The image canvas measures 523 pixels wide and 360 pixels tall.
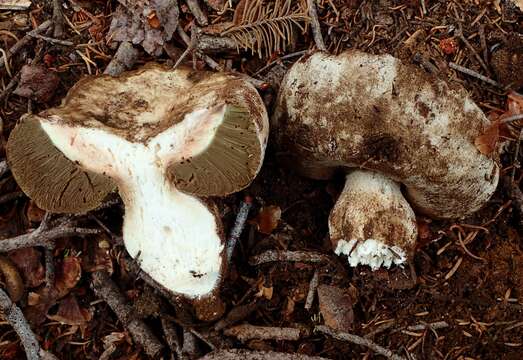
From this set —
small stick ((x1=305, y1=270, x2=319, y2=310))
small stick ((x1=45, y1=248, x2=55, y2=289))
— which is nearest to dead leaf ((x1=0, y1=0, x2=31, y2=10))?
small stick ((x1=45, y1=248, x2=55, y2=289))

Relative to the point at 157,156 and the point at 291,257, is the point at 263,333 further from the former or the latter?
the point at 157,156

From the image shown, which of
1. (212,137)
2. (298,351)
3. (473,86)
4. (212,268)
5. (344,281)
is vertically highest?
(212,137)

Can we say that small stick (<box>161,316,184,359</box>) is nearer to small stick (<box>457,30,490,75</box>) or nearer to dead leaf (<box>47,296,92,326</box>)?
dead leaf (<box>47,296,92,326</box>)

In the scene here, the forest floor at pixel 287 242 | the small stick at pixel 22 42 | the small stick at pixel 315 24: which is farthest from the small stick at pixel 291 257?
the small stick at pixel 22 42

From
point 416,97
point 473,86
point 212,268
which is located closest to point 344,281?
point 212,268

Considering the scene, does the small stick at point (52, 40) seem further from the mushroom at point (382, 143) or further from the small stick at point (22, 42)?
the mushroom at point (382, 143)

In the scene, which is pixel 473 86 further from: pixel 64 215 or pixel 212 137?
pixel 64 215
